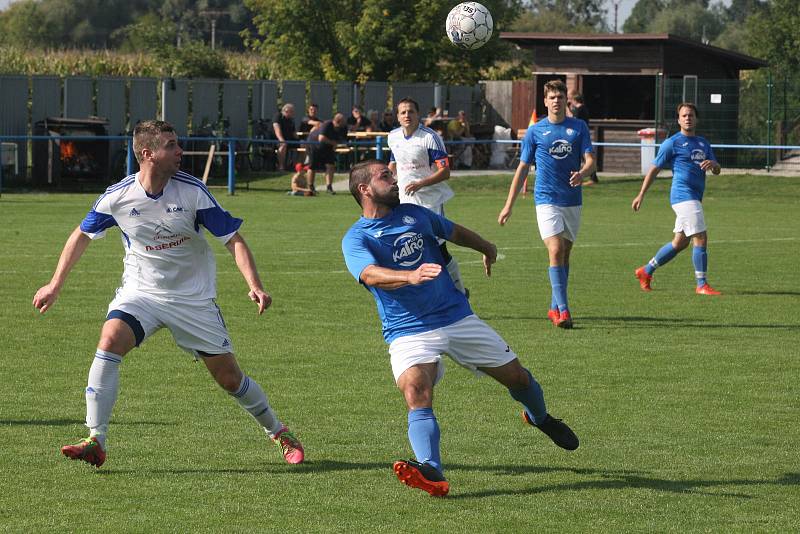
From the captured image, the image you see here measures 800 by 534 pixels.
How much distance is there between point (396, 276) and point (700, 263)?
9.17 m

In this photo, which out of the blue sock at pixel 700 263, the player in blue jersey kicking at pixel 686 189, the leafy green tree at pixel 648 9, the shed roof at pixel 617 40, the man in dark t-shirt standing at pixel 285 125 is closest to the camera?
the blue sock at pixel 700 263

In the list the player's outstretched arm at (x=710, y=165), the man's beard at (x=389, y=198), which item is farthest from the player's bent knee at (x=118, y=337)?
the player's outstretched arm at (x=710, y=165)

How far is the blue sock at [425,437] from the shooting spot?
21.5 feet

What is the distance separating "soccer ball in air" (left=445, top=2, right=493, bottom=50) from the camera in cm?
1684

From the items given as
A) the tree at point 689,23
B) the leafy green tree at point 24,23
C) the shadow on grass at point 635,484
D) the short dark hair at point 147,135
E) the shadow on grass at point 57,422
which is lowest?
the shadow on grass at point 57,422

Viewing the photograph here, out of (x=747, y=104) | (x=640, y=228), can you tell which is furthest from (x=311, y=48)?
(x=640, y=228)

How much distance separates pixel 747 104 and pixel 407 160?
1127 inches

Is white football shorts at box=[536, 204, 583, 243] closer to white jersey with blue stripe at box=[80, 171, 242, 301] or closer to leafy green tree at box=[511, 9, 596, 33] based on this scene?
white jersey with blue stripe at box=[80, 171, 242, 301]

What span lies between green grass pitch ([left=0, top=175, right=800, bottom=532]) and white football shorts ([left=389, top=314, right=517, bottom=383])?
596 millimetres

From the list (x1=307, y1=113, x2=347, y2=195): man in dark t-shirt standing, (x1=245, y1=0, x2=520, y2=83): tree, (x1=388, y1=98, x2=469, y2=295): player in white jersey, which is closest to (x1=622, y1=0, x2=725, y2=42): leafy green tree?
(x1=245, y1=0, x2=520, y2=83): tree

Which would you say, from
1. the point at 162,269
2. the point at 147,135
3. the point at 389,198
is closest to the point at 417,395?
the point at 389,198

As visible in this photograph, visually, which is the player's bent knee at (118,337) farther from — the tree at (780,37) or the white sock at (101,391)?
the tree at (780,37)

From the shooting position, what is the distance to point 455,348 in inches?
273

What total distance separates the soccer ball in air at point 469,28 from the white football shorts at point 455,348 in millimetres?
10243
